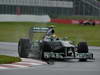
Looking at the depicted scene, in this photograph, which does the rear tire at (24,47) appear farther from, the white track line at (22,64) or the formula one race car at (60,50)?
the white track line at (22,64)

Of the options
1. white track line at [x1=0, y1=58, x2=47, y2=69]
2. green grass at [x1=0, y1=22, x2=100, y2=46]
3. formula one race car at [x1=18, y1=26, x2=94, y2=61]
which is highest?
formula one race car at [x1=18, y1=26, x2=94, y2=61]

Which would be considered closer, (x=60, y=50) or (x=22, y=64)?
(x=22, y=64)

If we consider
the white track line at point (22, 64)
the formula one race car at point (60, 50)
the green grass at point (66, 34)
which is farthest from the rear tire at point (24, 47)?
the green grass at point (66, 34)

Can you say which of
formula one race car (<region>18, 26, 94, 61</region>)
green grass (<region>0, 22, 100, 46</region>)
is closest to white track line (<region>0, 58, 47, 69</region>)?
formula one race car (<region>18, 26, 94, 61</region>)

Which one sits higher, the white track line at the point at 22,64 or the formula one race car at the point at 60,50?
the formula one race car at the point at 60,50

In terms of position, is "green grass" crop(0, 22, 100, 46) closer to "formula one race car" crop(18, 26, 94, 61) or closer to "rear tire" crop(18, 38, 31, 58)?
"rear tire" crop(18, 38, 31, 58)

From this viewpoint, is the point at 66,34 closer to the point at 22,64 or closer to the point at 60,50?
the point at 60,50

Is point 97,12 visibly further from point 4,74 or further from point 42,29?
point 4,74

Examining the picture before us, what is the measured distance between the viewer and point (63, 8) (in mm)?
84062

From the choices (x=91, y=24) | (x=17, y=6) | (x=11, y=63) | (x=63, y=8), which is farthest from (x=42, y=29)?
(x=63, y=8)

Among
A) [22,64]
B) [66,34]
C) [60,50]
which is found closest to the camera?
[22,64]

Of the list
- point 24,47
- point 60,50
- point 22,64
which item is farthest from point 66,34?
point 22,64

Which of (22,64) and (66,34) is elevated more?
(22,64)

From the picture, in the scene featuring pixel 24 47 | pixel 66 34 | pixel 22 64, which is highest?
pixel 24 47
